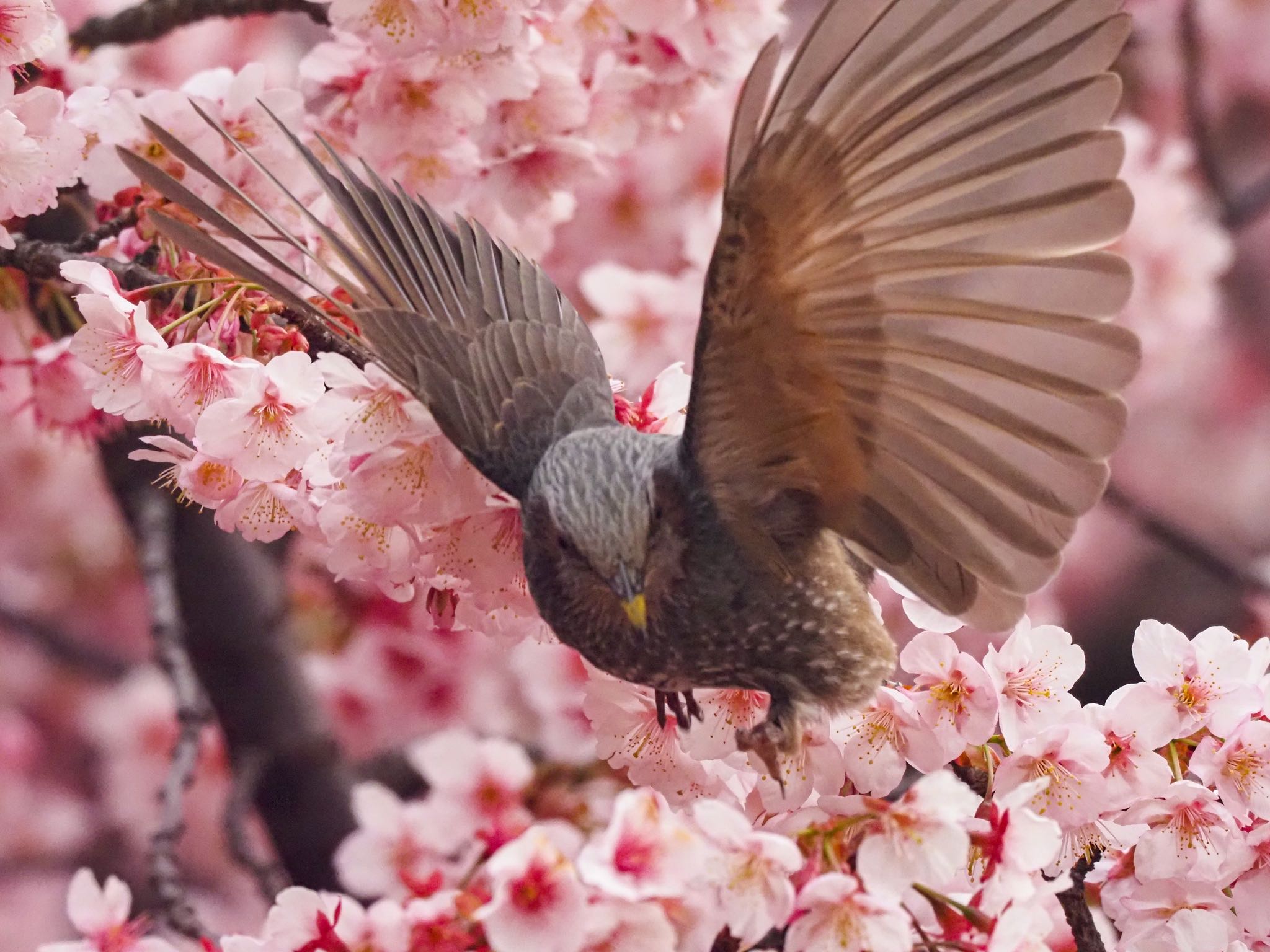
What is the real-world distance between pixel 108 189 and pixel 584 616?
432 mm

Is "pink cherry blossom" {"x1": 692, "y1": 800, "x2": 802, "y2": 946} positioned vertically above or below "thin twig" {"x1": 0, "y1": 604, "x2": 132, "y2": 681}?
above

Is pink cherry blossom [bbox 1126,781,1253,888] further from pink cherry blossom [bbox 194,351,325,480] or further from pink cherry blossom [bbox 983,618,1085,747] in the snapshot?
pink cherry blossom [bbox 194,351,325,480]

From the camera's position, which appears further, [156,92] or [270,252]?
[156,92]

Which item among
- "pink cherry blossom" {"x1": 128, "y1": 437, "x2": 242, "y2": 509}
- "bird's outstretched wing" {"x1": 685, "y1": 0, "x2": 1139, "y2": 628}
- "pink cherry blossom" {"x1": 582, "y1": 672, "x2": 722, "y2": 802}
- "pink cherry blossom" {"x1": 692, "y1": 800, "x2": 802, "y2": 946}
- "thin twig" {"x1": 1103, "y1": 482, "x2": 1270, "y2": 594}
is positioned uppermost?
"bird's outstretched wing" {"x1": 685, "y1": 0, "x2": 1139, "y2": 628}

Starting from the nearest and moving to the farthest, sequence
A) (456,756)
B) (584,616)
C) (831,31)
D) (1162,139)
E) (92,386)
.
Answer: (831,31) < (584,616) < (92,386) < (456,756) < (1162,139)

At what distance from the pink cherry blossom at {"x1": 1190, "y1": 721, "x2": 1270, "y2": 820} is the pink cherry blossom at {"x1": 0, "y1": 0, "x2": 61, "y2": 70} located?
2.36 feet

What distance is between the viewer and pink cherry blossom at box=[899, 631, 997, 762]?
644mm

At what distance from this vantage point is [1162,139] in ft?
7.86

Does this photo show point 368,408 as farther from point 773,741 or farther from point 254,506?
point 773,741

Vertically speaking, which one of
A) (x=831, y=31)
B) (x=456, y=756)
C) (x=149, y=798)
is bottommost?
(x=149, y=798)

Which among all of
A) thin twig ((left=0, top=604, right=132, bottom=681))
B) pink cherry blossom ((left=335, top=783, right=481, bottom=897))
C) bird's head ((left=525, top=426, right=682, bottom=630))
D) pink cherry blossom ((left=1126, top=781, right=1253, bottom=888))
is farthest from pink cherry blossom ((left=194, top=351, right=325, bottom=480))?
thin twig ((left=0, top=604, right=132, bottom=681))

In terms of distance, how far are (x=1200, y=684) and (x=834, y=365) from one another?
10.9 inches

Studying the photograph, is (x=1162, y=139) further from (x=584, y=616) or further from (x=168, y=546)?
(x=584, y=616)

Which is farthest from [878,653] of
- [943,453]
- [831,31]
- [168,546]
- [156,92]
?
[168,546]
